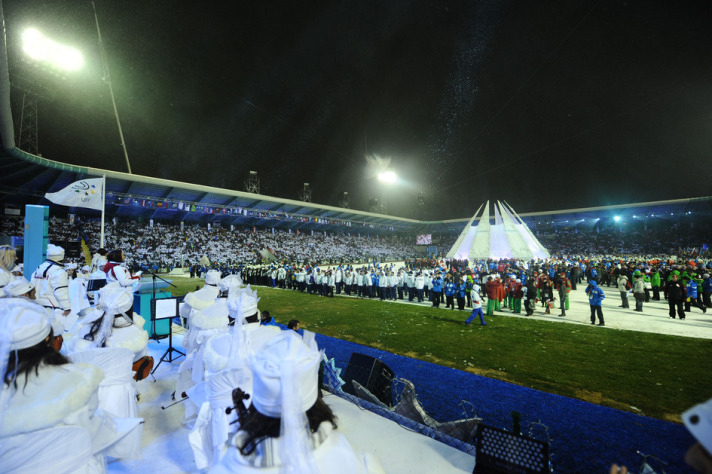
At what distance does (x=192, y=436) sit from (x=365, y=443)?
1934 millimetres

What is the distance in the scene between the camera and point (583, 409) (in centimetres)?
485

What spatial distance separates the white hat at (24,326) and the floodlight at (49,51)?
19362 mm

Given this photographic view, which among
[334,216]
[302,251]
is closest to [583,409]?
[302,251]

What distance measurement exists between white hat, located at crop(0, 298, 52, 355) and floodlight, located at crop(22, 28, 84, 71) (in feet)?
63.5

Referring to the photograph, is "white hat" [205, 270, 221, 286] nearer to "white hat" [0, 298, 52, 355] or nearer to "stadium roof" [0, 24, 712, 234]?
"white hat" [0, 298, 52, 355]

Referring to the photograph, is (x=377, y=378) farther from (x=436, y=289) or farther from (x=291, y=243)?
(x=291, y=243)

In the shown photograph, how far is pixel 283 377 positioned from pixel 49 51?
891 inches

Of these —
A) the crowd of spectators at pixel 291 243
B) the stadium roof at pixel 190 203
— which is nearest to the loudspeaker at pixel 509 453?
the stadium roof at pixel 190 203

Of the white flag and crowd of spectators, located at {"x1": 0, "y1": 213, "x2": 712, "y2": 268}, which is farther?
crowd of spectators, located at {"x1": 0, "y1": 213, "x2": 712, "y2": 268}

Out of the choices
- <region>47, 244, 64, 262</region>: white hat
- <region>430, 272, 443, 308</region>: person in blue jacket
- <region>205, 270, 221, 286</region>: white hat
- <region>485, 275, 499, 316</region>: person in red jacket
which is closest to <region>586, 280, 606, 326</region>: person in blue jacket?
<region>485, 275, 499, 316</region>: person in red jacket

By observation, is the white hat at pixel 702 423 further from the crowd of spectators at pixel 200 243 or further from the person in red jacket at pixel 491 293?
the crowd of spectators at pixel 200 243

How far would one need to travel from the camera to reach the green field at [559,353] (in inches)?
213

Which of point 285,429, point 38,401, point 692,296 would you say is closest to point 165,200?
point 38,401

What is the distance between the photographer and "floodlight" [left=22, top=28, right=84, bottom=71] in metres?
14.7
